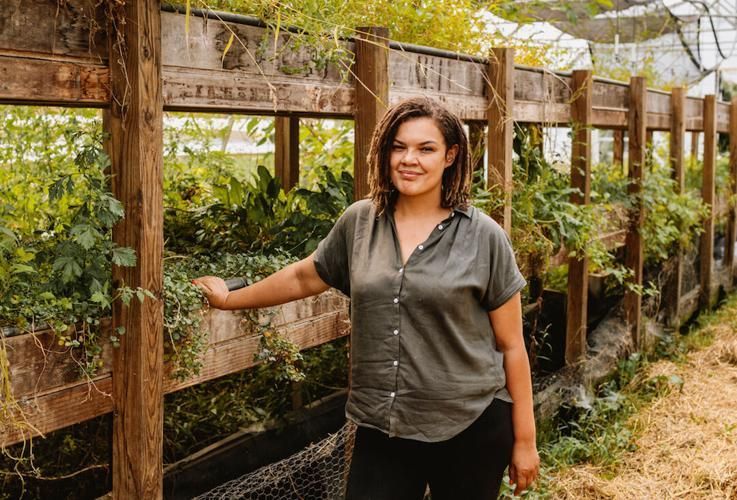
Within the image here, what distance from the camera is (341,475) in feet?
12.4

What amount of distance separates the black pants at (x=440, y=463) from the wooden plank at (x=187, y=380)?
71cm

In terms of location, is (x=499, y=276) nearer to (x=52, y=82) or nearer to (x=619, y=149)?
(x=52, y=82)

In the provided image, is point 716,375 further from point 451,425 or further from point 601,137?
point 601,137

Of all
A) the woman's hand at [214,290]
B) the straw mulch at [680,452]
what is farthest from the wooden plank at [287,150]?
the straw mulch at [680,452]

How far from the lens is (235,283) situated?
3154 mm

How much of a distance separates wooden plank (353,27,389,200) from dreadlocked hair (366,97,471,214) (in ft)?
2.70

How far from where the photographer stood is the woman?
2537mm

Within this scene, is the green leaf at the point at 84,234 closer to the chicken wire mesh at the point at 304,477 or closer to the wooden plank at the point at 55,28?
the wooden plank at the point at 55,28

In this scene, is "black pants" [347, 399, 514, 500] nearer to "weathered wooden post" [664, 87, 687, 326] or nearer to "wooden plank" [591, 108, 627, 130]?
"wooden plank" [591, 108, 627, 130]

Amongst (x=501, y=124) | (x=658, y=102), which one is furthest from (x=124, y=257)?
(x=658, y=102)

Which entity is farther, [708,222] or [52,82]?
[708,222]

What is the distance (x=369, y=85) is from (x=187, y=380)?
139 centimetres

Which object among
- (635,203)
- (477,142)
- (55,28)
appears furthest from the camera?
(635,203)

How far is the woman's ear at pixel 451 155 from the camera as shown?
2648 mm
